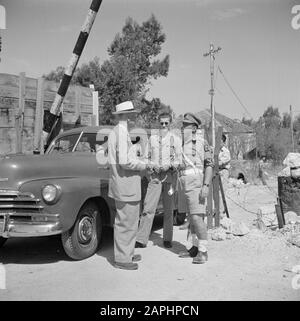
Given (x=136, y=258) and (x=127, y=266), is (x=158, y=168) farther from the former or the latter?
(x=127, y=266)

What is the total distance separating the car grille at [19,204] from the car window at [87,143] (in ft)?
4.82

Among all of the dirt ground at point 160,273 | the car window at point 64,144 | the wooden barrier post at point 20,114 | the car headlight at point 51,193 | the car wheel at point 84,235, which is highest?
the wooden barrier post at point 20,114

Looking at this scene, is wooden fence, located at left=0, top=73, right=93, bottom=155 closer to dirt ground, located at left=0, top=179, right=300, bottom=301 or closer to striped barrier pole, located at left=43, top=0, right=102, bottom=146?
striped barrier pole, located at left=43, top=0, right=102, bottom=146

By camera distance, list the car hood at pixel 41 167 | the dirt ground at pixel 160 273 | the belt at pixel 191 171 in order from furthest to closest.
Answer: the belt at pixel 191 171 < the car hood at pixel 41 167 < the dirt ground at pixel 160 273

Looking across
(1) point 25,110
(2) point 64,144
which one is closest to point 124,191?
(2) point 64,144

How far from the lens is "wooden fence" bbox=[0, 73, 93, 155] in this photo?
10.0m

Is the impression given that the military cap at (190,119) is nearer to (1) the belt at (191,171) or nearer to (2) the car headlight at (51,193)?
(1) the belt at (191,171)

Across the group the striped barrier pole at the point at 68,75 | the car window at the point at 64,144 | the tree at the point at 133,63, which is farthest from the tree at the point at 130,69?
the car window at the point at 64,144

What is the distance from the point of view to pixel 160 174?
5.68 metres

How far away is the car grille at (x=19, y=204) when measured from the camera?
191 inches

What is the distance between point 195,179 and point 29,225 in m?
2.00
